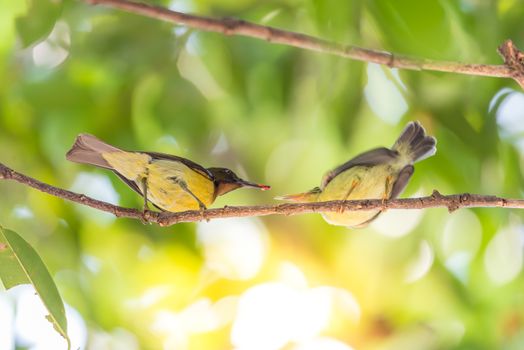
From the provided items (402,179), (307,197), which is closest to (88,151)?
(307,197)

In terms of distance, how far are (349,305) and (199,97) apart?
73.1 inches

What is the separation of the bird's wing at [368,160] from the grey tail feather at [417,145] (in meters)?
0.06

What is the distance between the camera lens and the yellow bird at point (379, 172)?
107 inches

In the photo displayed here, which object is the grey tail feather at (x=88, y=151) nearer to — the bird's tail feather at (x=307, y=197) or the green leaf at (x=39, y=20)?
the green leaf at (x=39, y=20)

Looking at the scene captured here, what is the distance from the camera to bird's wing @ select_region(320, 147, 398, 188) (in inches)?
106

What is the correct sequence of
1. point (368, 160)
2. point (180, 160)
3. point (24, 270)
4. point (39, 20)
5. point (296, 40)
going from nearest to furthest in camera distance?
point (296, 40), point (24, 270), point (39, 20), point (180, 160), point (368, 160)

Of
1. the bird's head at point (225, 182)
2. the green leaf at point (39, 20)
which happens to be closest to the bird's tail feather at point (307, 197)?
the bird's head at point (225, 182)

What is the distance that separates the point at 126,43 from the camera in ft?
9.93

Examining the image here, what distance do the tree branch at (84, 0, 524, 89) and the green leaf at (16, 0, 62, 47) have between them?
0.88m

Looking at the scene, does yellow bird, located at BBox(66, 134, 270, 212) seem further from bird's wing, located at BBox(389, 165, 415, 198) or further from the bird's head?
bird's wing, located at BBox(389, 165, 415, 198)

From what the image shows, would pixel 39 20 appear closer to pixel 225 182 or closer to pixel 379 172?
pixel 225 182

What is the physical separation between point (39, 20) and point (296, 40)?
105 cm

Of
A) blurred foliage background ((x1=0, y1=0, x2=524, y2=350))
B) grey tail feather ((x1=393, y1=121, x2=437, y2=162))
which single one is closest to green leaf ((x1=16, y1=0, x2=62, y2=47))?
blurred foliage background ((x1=0, y1=0, x2=524, y2=350))

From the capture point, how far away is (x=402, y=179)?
2.78m
